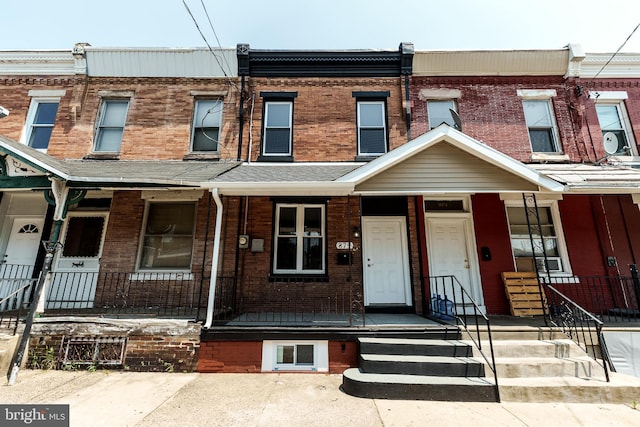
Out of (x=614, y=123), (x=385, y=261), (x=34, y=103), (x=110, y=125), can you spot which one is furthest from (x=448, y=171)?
(x=34, y=103)

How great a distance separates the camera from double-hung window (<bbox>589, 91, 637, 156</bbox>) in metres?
7.95

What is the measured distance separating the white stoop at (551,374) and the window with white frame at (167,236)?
6.72m

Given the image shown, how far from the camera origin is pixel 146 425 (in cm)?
333

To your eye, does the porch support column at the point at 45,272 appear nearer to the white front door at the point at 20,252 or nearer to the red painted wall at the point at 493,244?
the white front door at the point at 20,252

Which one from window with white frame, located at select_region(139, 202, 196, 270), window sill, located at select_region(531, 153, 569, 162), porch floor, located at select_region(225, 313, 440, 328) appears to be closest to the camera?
porch floor, located at select_region(225, 313, 440, 328)

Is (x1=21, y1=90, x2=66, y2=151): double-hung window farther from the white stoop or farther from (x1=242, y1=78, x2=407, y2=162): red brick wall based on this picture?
the white stoop

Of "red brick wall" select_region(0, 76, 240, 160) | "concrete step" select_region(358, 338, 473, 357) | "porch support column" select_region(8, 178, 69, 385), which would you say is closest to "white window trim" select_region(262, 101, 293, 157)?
"red brick wall" select_region(0, 76, 240, 160)

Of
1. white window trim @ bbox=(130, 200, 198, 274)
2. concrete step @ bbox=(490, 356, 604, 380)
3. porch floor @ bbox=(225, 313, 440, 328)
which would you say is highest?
white window trim @ bbox=(130, 200, 198, 274)

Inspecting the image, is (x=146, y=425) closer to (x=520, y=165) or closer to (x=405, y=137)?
(x=520, y=165)

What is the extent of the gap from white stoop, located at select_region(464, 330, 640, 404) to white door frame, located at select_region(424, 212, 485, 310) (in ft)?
6.20

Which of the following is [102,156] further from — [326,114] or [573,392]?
[573,392]

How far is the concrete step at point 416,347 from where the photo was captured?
470 centimetres

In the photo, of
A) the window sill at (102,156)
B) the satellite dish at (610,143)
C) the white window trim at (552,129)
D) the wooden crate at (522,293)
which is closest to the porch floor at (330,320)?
the wooden crate at (522,293)

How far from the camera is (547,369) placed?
4.39 meters
